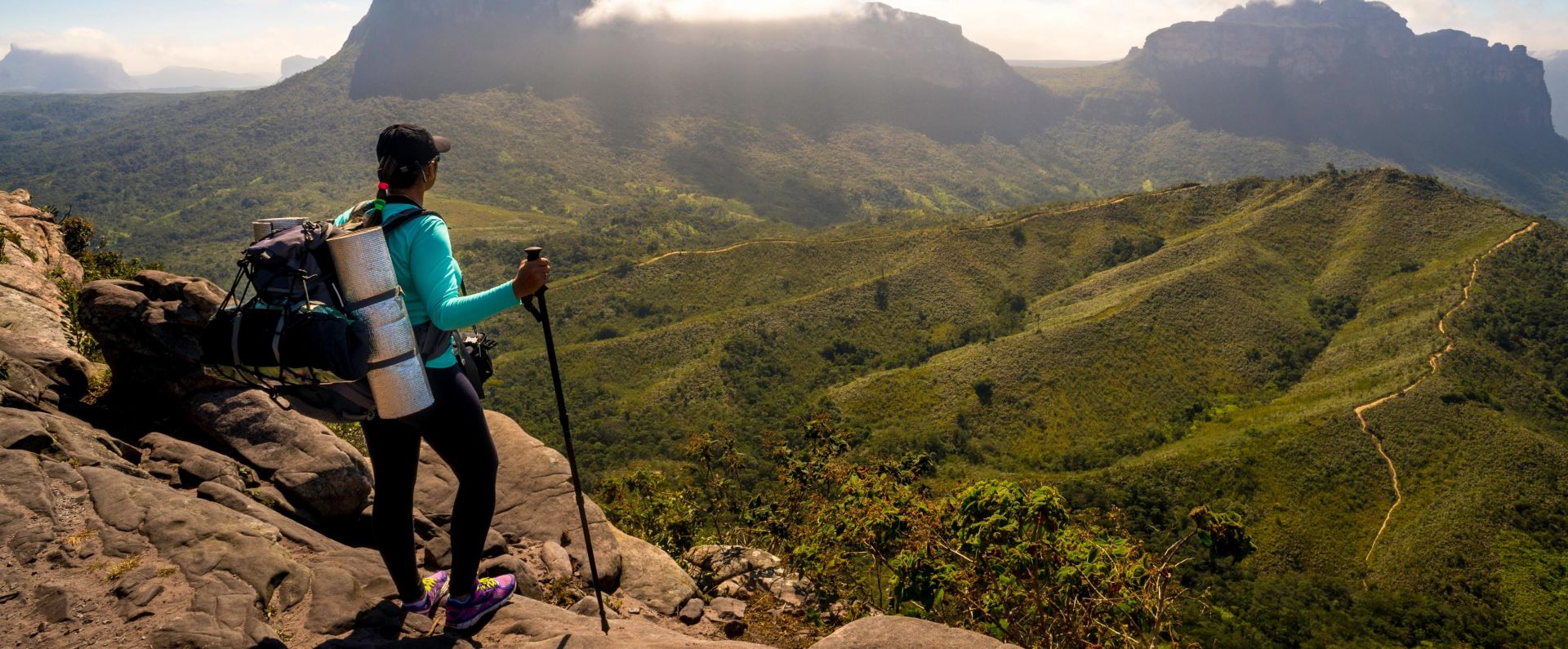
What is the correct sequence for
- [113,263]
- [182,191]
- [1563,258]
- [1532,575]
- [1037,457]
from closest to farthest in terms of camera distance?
1. [113,263]
2. [1532,575]
3. [1037,457]
4. [1563,258]
5. [182,191]

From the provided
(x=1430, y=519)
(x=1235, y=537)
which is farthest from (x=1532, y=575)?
(x=1235, y=537)

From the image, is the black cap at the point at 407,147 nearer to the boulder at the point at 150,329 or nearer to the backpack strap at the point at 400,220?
the backpack strap at the point at 400,220

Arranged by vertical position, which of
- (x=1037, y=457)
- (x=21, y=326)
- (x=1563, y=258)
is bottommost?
(x=1037, y=457)

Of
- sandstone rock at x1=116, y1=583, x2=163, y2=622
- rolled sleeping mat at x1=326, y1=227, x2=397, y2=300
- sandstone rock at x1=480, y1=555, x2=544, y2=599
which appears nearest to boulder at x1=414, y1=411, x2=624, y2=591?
sandstone rock at x1=480, y1=555, x2=544, y2=599

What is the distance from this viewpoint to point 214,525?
576 cm

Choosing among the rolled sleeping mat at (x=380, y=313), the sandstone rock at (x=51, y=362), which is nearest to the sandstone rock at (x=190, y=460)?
the sandstone rock at (x=51, y=362)

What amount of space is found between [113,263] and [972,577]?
2160 cm

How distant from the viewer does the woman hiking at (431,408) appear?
4.38 metres

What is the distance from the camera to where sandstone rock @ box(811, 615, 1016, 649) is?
616 cm

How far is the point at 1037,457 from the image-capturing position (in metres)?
61.0

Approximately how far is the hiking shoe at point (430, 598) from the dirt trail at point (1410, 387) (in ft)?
180

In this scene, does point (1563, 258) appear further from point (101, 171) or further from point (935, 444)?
point (101, 171)

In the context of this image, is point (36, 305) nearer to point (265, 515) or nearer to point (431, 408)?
point (265, 515)

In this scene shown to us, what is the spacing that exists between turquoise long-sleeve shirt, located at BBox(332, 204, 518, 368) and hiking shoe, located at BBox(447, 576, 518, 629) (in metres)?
2.18
